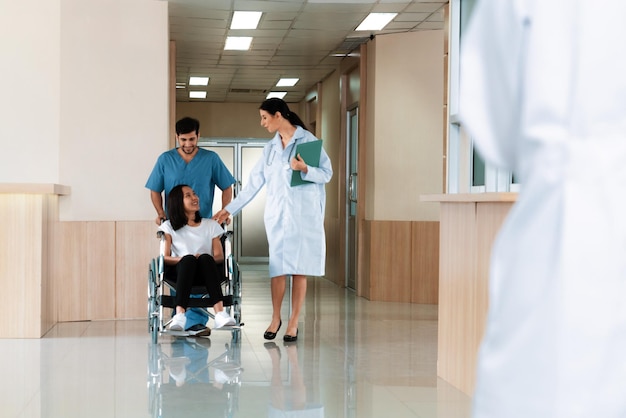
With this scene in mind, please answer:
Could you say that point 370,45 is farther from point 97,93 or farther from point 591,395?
point 591,395

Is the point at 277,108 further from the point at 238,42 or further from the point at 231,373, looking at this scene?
the point at 238,42

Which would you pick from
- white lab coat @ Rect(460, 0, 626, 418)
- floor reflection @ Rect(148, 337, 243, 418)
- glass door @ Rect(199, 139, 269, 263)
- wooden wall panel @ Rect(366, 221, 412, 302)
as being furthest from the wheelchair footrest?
glass door @ Rect(199, 139, 269, 263)

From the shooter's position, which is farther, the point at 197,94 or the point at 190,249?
the point at 197,94

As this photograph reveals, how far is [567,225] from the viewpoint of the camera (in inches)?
41.0

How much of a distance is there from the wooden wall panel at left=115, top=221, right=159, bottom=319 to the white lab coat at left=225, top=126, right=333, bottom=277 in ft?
5.65

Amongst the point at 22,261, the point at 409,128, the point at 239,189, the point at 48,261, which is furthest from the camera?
the point at 239,189

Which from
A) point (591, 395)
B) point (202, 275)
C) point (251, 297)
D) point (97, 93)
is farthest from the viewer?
point (251, 297)

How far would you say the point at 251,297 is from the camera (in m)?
9.68

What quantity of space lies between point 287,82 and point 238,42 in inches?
134

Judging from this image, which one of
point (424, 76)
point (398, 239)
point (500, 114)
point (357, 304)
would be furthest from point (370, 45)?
point (500, 114)

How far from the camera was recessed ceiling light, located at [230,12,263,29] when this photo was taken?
28.7ft

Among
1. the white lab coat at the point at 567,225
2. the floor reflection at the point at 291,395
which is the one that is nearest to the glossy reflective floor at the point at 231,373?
the floor reflection at the point at 291,395

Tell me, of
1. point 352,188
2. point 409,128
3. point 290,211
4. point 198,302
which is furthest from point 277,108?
point 352,188

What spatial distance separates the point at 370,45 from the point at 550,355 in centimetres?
888
